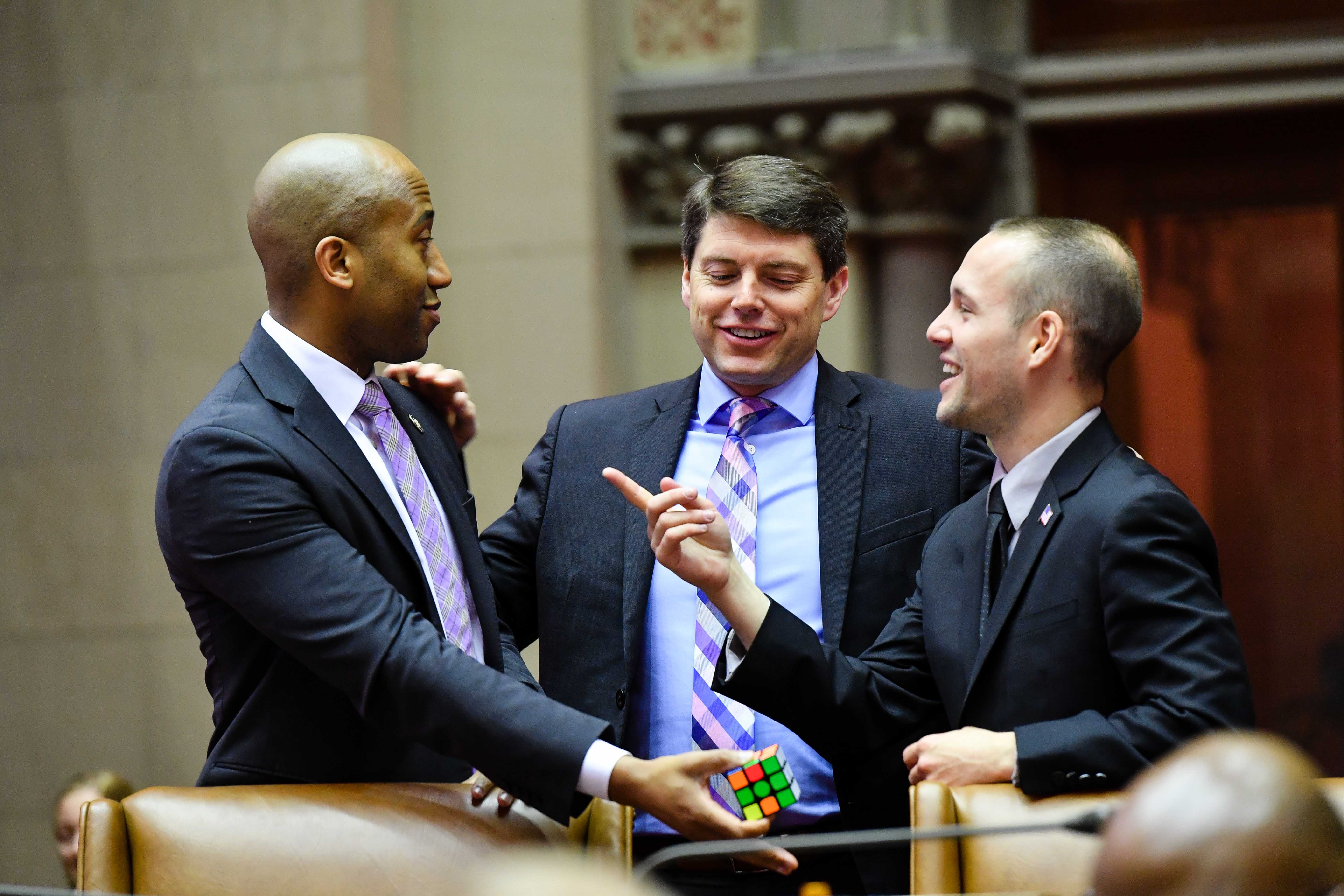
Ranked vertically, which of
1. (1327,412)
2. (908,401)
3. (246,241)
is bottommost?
(1327,412)

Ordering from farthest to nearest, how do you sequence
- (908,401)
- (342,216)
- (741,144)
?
(741,144) → (908,401) → (342,216)

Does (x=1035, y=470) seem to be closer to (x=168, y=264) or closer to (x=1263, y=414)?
(x=1263, y=414)

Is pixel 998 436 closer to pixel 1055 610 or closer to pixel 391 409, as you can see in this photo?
pixel 1055 610

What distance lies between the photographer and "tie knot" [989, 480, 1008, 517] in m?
2.44

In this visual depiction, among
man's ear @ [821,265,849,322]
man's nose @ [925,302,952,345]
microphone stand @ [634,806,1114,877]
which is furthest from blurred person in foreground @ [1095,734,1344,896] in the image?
man's ear @ [821,265,849,322]

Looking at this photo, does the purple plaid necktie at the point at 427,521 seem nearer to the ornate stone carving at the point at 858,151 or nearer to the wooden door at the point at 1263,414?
the ornate stone carving at the point at 858,151

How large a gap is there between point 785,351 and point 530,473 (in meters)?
0.59

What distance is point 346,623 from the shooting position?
2.18 meters

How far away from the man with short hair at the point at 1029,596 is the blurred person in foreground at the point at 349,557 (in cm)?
36

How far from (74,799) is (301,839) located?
2422 millimetres

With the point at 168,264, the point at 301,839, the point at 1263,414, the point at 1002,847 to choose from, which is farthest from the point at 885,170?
the point at 301,839

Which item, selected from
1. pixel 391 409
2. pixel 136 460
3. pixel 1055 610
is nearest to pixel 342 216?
pixel 391 409

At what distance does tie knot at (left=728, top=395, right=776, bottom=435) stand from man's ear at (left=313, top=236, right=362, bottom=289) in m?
0.80

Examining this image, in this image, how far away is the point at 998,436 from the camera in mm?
2465
